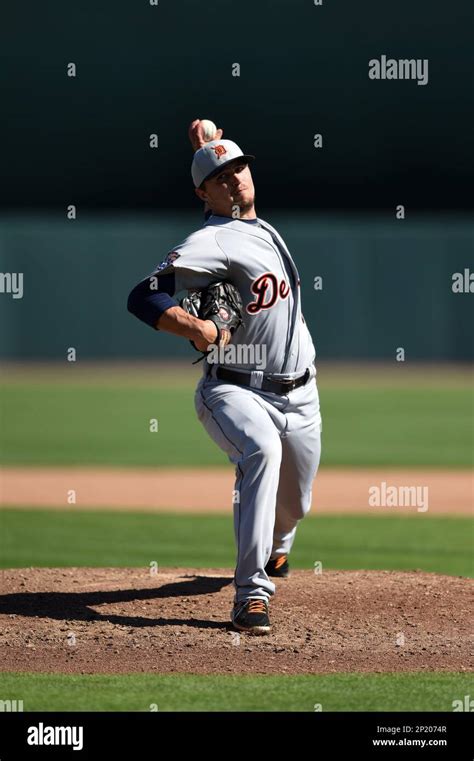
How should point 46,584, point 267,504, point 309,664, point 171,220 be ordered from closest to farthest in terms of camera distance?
point 309,664 < point 267,504 < point 46,584 < point 171,220

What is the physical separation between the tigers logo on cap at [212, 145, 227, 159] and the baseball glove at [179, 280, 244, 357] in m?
0.54

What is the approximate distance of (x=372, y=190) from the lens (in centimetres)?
2514

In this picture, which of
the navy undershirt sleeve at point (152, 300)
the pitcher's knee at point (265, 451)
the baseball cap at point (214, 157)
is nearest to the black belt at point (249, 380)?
the pitcher's knee at point (265, 451)

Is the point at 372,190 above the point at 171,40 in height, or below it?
below

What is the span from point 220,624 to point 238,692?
3.23 ft

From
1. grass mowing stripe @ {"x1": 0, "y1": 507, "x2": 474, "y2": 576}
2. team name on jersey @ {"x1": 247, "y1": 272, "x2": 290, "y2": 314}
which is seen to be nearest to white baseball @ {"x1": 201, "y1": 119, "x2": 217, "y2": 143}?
team name on jersey @ {"x1": 247, "y1": 272, "x2": 290, "y2": 314}

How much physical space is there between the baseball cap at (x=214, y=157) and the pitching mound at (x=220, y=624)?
1959 millimetres

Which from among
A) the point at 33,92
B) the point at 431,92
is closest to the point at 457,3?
the point at 431,92

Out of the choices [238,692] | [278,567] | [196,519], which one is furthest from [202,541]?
[238,692]

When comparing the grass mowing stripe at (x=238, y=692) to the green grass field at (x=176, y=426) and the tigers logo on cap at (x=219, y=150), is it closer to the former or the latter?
the tigers logo on cap at (x=219, y=150)

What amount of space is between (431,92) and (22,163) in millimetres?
9099

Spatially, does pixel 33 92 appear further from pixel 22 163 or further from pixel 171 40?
pixel 171 40

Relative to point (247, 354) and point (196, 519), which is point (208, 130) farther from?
point (196, 519)

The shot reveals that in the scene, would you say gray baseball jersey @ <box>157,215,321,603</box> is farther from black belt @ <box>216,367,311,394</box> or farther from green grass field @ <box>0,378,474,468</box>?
green grass field @ <box>0,378,474,468</box>
